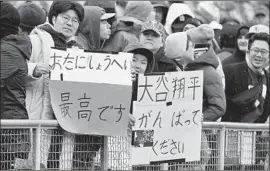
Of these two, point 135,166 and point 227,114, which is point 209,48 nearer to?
point 227,114

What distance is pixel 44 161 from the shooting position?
32.7 feet

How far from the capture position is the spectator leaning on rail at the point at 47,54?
10.1 metres

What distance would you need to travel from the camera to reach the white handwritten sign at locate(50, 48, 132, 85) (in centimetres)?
1016

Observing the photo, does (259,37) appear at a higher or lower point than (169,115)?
higher

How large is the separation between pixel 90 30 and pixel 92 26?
0.09 m

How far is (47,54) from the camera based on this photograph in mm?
10438

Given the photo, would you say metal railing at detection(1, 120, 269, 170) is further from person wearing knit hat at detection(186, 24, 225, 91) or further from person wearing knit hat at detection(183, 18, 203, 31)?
person wearing knit hat at detection(183, 18, 203, 31)

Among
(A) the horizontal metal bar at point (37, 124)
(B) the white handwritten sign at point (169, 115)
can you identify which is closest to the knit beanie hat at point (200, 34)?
(B) the white handwritten sign at point (169, 115)

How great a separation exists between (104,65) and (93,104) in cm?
40

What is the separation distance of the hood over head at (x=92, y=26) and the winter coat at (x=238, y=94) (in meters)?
1.83

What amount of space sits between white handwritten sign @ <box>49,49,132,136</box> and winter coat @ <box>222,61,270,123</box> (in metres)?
2.53

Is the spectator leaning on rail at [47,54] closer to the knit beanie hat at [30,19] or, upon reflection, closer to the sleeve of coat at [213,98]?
the knit beanie hat at [30,19]

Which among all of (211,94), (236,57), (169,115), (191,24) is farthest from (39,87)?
(236,57)

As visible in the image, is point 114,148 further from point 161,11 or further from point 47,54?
point 161,11
